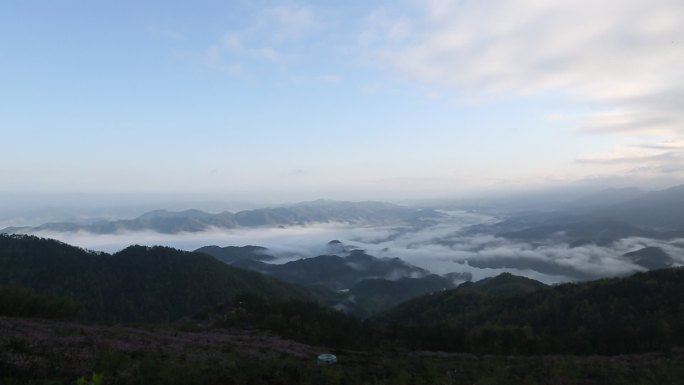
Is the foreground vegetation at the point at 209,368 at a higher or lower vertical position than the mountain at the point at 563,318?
higher

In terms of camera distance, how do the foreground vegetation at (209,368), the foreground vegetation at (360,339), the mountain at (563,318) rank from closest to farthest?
the foreground vegetation at (209,368)
the foreground vegetation at (360,339)
the mountain at (563,318)

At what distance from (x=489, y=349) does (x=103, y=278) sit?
192654mm

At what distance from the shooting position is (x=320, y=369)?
74.3 ft

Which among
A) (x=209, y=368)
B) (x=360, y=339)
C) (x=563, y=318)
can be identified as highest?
(x=209, y=368)

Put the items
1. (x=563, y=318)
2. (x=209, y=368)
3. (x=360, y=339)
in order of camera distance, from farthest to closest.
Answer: (x=563, y=318), (x=360, y=339), (x=209, y=368)

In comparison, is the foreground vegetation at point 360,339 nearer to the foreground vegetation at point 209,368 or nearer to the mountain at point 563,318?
the foreground vegetation at point 209,368

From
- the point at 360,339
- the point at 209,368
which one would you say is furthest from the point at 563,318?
the point at 209,368

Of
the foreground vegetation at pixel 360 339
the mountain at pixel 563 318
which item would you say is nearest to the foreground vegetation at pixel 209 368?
the foreground vegetation at pixel 360 339

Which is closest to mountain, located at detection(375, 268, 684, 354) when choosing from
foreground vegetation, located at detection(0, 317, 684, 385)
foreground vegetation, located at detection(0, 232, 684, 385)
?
foreground vegetation, located at detection(0, 232, 684, 385)

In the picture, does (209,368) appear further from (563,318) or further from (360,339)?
(563,318)

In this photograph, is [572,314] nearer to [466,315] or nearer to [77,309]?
[466,315]

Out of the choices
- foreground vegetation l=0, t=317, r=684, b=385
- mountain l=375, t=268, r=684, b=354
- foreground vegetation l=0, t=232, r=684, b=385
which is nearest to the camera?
foreground vegetation l=0, t=317, r=684, b=385

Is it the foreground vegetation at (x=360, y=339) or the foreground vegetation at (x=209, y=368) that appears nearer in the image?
the foreground vegetation at (x=209, y=368)

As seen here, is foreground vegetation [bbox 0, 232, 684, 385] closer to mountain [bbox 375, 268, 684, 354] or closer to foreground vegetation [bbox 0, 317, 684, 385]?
foreground vegetation [bbox 0, 317, 684, 385]
